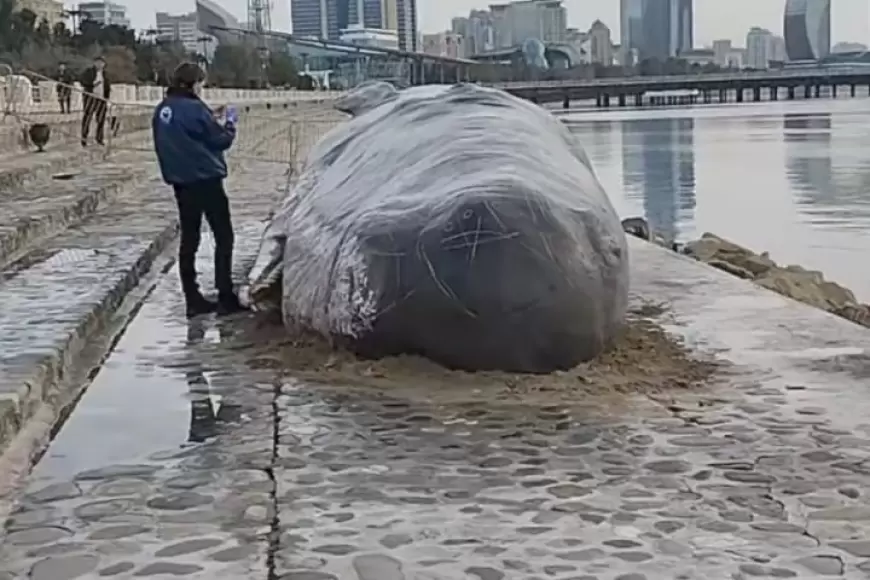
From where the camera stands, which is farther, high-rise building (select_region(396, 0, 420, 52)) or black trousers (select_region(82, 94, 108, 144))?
high-rise building (select_region(396, 0, 420, 52))

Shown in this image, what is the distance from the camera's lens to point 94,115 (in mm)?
27062

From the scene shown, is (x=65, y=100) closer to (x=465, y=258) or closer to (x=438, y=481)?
(x=465, y=258)

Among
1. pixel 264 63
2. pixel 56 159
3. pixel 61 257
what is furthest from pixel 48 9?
pixel 61 257

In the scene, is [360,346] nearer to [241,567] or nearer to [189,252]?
[189,252]

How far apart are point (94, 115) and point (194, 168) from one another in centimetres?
1946

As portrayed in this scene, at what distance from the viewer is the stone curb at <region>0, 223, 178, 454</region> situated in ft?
19.0

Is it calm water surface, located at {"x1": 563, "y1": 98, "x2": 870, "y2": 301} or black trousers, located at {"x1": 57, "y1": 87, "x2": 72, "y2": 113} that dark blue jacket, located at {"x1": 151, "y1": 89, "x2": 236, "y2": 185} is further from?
black trousers, located at {"x1": 57, "y1": 87, "x2": 72, "y2": 113}

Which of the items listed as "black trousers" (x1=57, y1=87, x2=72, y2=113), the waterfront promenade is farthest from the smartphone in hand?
"black trousers" (x1=57, y1=87, x2=72, y2=113)

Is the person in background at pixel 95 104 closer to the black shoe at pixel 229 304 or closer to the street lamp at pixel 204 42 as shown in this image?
the black shoe at pixel 229 304

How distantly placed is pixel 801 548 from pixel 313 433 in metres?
2.11

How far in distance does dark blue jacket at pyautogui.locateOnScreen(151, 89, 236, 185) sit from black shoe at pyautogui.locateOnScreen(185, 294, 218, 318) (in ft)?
2.38

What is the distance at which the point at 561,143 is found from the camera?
8633 millimetres

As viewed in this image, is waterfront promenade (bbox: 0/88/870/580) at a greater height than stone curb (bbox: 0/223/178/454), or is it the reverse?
stone curb (bbox: 0/223/178/454)

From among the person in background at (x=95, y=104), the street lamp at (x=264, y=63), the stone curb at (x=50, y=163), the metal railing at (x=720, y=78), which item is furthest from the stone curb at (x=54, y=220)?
the metal railing at (x=720, y=78)
